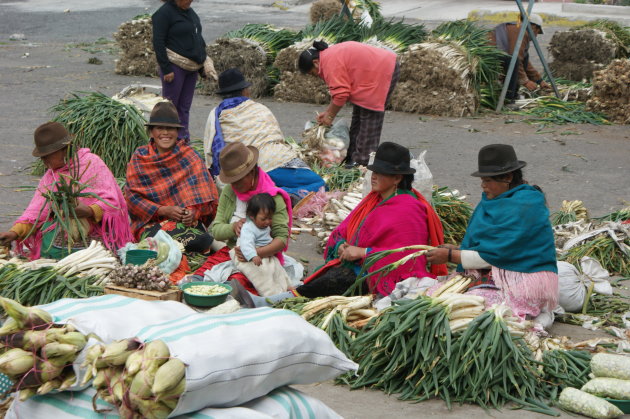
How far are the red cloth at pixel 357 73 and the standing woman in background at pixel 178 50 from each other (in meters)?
1.32

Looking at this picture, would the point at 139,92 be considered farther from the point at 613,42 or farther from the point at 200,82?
the point at 613,42

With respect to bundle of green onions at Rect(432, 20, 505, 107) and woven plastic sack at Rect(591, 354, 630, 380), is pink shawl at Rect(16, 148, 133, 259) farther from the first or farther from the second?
bundle of green onions at Rect(432, 20, 505, 107)

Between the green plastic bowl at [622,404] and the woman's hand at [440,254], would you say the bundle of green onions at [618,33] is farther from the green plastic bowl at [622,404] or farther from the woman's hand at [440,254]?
the green plastic bowl at [622,404]

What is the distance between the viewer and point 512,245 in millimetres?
4730

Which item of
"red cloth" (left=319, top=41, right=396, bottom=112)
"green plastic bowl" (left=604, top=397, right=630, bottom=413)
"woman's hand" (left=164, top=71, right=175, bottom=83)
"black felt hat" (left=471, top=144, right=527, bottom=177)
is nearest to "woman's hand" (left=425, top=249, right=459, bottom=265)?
"black felt hat" (left=471, top=144, right=527, bottom=177)

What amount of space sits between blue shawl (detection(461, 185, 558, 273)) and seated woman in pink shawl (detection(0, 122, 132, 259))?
2424 mm

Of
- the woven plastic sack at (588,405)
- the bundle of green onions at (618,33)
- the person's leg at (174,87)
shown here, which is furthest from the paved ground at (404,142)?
the bundle of green onions at (618,33)

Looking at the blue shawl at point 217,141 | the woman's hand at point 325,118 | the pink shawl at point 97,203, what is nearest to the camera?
the pink shawl at point 97,203

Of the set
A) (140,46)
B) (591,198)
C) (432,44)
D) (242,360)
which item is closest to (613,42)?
(432,44)

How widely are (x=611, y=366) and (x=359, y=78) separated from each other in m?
4.86

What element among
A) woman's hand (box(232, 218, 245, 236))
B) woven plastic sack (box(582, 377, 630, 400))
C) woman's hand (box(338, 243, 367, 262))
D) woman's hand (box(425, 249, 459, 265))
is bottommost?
woven plastic sack (box(582, 377, 630, 400))

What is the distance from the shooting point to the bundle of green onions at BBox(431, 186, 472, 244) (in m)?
6.51

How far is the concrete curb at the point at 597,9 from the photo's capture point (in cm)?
1858

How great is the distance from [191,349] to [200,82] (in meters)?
10.7
